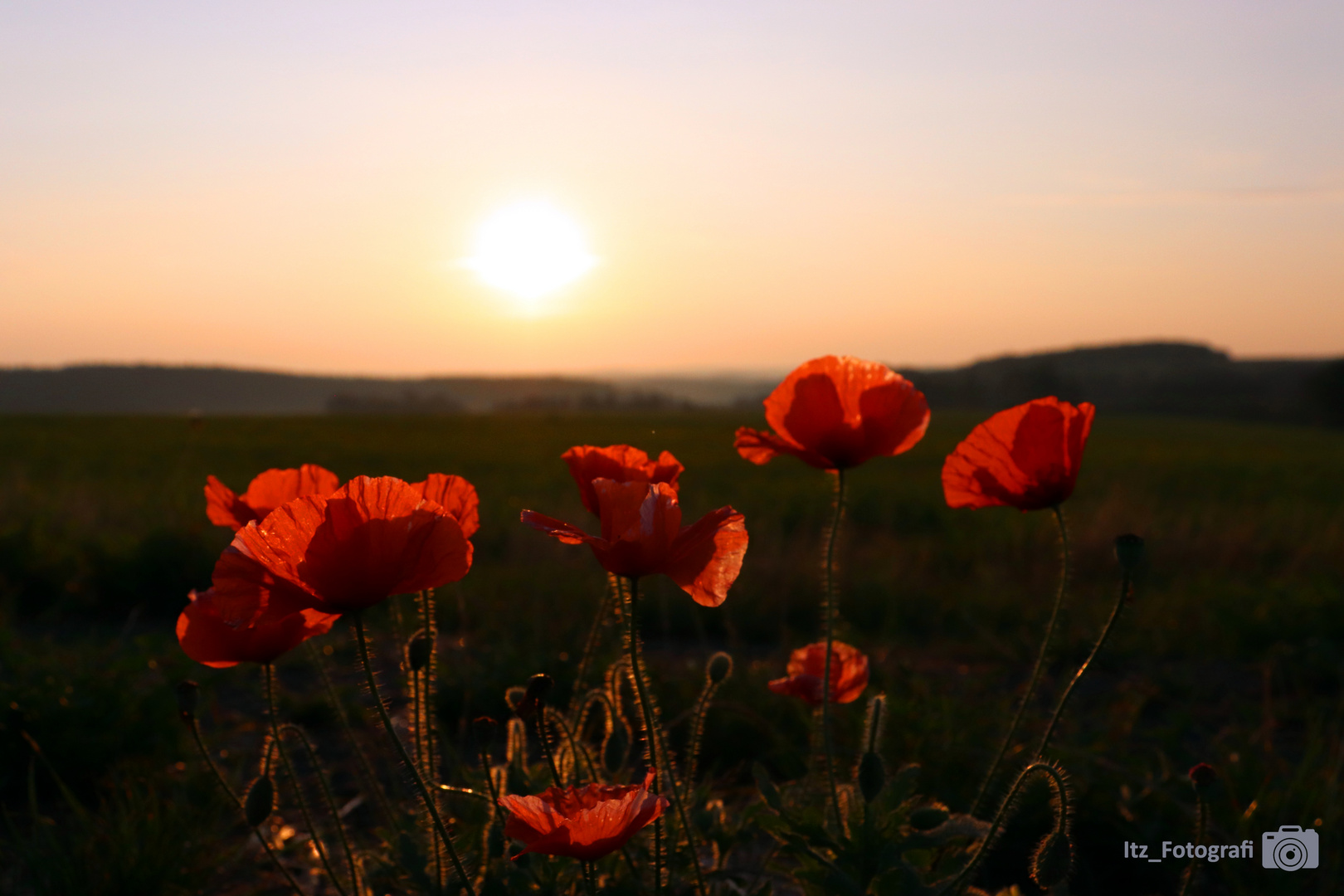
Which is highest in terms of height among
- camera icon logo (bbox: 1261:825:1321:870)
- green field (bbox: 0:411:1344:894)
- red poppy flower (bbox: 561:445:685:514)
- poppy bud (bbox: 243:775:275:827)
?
red poppy flower (bbox: 561:445:685:514)

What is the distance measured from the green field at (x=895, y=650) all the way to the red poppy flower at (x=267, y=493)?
3.07 feet

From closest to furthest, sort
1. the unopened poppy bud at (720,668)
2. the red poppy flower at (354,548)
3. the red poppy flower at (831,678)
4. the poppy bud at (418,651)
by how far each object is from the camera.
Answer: the red poppy flower at (354,548) → the poppy bud at (418,651) → the unopened poppy bud at (720,668) → the red poppy flower at (831,678)

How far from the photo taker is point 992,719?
276 cm

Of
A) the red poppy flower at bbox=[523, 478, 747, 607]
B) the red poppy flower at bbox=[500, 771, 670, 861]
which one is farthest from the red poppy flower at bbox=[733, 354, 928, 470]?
the red poppy flower at bbox=[500, 771, 670, 861]

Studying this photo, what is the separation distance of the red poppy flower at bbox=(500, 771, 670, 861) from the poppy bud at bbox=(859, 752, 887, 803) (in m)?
0.48

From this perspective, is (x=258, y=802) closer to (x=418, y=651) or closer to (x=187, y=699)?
(x=187, y=699)

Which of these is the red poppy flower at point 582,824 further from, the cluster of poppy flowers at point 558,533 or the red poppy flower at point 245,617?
the red poppy flower at point 245,617

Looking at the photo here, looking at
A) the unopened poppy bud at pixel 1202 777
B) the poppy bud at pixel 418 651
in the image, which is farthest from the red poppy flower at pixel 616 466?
the unopened poppy bud at pixel 1202 777

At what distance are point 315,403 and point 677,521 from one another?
94.5m

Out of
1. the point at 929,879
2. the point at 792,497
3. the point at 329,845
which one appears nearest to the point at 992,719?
the point at 929,879

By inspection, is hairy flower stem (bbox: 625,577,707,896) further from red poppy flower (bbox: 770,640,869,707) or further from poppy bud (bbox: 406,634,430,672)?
red poppy flower (bbox: 770,640,869,707)

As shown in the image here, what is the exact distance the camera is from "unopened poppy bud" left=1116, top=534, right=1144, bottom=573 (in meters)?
1.33

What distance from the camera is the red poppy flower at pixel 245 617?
1059mm

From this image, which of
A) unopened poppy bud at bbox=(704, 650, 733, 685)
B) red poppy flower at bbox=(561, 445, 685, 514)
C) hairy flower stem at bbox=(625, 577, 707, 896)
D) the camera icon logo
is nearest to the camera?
hairy flower stem at bbox=(625, 577, 707, 896)
